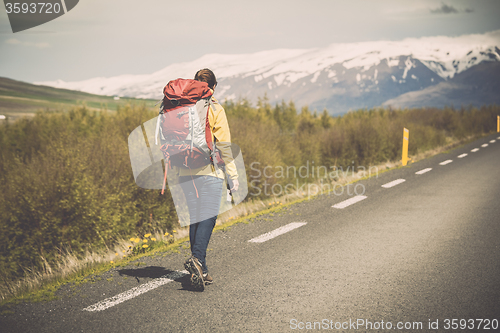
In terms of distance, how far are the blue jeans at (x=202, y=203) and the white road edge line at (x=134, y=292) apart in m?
0.50

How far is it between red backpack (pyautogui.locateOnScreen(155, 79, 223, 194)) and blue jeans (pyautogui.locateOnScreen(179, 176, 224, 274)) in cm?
20

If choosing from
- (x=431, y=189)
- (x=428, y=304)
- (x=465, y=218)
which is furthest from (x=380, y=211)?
(x=428, y=304)

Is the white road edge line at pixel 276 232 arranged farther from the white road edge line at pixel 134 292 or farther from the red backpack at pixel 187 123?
the red backpack at pixel 187 123

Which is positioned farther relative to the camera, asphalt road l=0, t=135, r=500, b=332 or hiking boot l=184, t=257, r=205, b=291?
hiking boot l=184, t=257, r=205, b=291

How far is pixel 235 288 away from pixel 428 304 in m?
1.69

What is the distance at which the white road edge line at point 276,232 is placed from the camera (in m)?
5.02

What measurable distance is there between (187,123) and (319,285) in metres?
1.97

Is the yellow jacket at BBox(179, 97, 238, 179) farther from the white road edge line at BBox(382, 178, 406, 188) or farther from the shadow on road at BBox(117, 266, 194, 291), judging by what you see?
the white road edge line at BBox(382, 178, 406, 188)

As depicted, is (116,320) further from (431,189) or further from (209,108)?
(431,189)

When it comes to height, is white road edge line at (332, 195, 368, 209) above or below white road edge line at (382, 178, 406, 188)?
above

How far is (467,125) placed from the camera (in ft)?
104

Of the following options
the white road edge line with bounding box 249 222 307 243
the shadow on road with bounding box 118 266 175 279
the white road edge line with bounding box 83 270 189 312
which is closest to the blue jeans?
the white road edge line with bounding box 83 270 189 312

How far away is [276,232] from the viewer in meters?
5.36

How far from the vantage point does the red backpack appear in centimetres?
313
